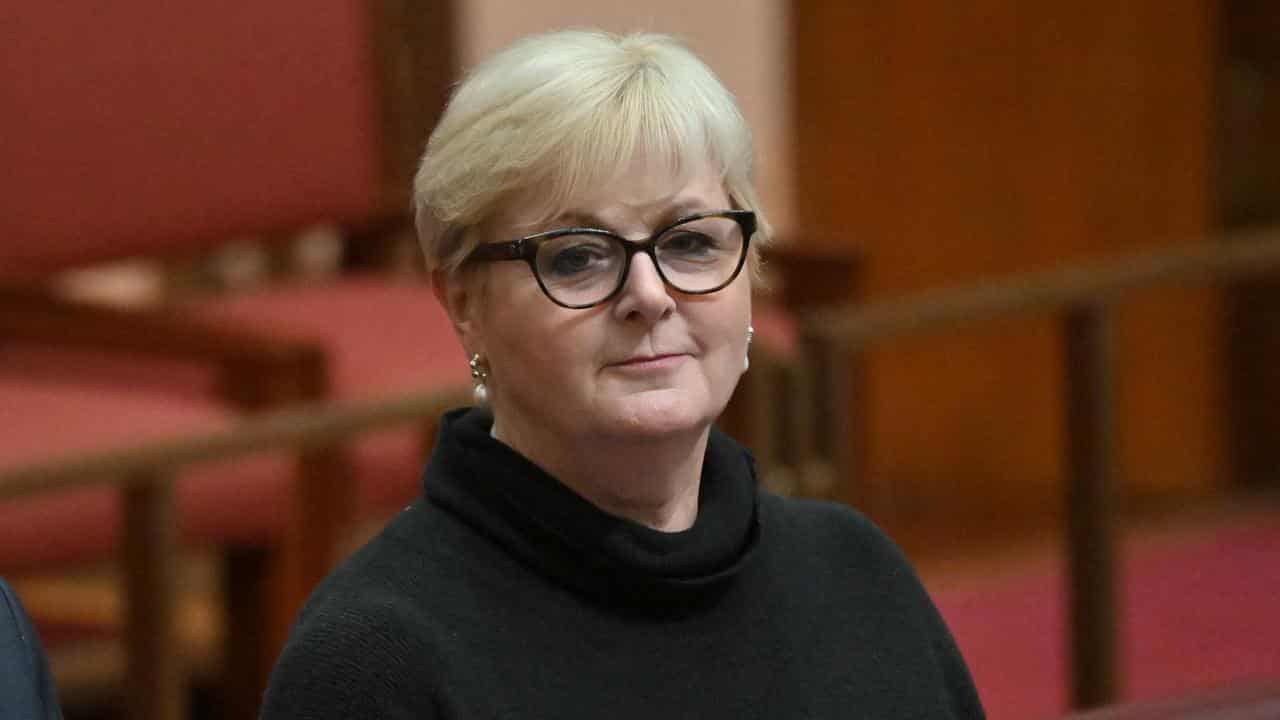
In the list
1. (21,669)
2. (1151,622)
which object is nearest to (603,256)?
(21,669)

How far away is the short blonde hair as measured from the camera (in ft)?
3.48

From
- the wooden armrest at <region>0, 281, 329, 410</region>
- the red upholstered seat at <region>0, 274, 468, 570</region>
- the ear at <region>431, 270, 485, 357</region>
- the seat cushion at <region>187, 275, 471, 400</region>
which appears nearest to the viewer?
the ear at <region>431, 270, 485, 357</region>

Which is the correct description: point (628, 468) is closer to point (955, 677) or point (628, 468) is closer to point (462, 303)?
point (462, 303)

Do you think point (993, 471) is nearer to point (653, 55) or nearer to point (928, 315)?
point (928, 315)

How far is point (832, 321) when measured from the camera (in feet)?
6.81

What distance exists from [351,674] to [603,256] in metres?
0.24

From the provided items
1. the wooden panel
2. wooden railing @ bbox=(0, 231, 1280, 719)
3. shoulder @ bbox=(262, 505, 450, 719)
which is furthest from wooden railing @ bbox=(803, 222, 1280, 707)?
the wooden panel

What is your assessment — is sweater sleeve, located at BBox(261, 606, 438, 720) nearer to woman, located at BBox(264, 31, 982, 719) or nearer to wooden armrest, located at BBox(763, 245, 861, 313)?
woman, located at BBox(264, 31, 982, 719)

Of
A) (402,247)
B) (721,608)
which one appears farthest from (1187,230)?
(721,608)

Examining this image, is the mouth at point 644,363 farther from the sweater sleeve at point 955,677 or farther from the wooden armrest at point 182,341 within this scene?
the wooden armrest at point 182,341

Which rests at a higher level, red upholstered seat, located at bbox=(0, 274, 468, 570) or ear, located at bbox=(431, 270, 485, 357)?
ear, located at bbox=(431, 270, 485, 357)

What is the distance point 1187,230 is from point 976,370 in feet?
1.70

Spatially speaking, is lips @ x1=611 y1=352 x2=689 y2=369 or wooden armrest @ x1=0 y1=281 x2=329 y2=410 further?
wooden armrest @ x1=0 y1=281 x2=329 y2=410

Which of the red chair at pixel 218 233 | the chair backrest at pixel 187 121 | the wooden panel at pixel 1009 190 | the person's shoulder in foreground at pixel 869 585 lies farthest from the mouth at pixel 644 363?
the wooden panel at pixel 1009 190
